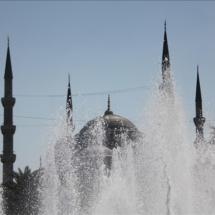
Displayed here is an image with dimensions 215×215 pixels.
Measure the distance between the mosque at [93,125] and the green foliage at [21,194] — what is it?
3129mm

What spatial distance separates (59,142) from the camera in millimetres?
22906

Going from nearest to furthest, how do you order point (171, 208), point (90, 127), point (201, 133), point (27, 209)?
point (171, 208), point (27, 209), point (201, 133), point (90, 127)

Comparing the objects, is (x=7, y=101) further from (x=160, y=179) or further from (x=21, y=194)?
(x=160, y=179)

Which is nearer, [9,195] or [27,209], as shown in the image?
[27,209]

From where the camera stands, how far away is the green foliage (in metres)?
31.5

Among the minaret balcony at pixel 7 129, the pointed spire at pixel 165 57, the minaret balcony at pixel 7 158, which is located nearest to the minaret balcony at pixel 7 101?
the minaret balcony at pixel 7 129

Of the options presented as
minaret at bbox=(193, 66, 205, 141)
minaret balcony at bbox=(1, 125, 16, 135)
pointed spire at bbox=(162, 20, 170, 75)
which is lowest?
minaret balcony at bbox=(1, 125, 16, 135)

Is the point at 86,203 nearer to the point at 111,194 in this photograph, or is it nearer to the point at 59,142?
the point at 59,142

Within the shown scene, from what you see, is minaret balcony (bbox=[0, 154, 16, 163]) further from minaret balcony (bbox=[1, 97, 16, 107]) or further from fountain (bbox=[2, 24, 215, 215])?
fountain (bbox=[2, 24, 215, 215])

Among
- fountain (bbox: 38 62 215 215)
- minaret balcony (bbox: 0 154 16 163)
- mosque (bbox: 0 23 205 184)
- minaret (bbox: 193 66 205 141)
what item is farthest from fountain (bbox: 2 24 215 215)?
minaret (bbox: 193 66 205 141)

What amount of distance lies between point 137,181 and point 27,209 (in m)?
6.97

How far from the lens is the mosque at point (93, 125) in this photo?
125 ft

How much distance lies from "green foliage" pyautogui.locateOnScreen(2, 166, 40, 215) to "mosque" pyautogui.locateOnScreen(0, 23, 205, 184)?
313 centimetres

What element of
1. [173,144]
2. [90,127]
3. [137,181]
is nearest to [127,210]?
[173,144]
